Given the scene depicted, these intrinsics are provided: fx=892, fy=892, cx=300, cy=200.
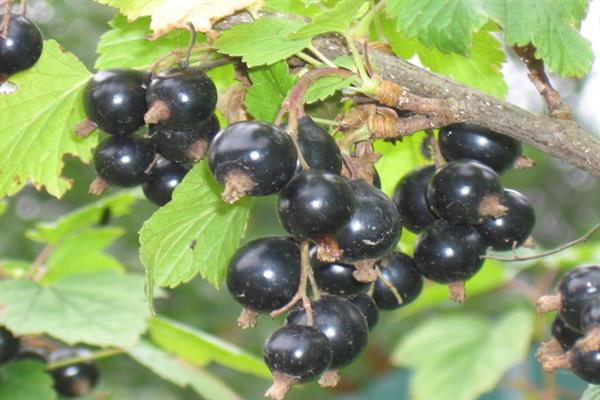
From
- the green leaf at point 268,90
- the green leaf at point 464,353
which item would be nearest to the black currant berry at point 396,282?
the green leaf at point 268,90

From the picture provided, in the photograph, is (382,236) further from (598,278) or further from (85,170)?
(85,170)

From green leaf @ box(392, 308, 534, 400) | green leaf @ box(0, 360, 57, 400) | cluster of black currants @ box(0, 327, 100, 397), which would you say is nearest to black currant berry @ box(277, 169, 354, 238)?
green leaf @ box(0, 360, 57, 400)

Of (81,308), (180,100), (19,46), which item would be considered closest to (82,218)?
(81,308)

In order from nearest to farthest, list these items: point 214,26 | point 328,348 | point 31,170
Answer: point 328,348, point 214,26, point 31,170

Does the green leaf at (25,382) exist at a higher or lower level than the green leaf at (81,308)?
lower

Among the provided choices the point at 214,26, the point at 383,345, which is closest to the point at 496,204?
the point at 214,26

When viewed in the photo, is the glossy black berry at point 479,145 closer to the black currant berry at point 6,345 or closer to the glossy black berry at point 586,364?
the glossy black berry at point 586,364

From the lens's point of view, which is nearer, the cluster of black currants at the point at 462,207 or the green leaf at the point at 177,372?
the cluster of black currants at the point at 462,207
